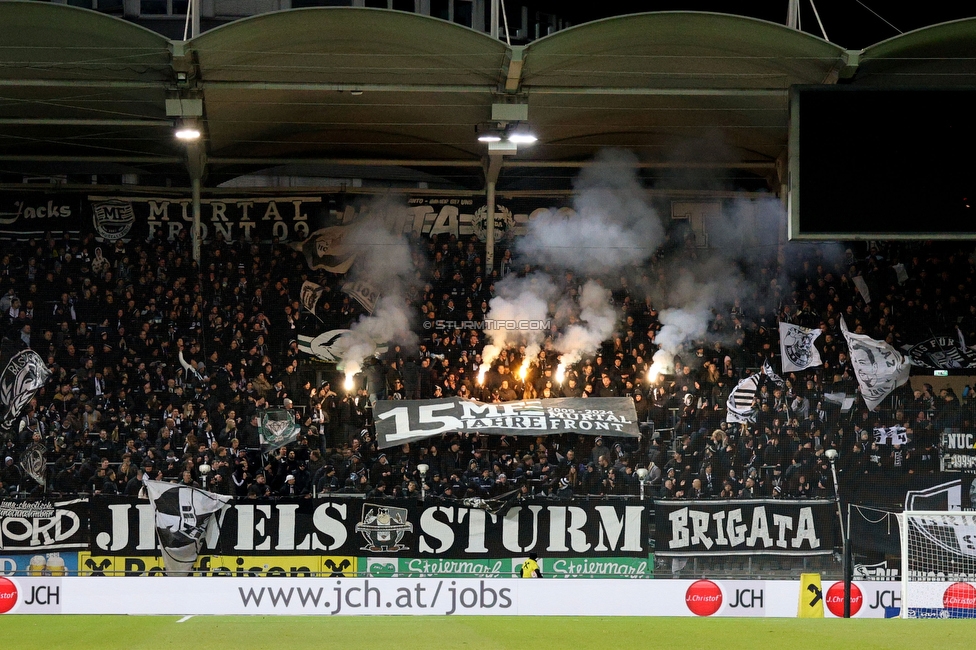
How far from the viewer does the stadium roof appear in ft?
45.1

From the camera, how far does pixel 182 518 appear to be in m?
15.4

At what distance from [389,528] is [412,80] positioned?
19.7 ft

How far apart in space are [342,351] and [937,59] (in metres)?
9.65

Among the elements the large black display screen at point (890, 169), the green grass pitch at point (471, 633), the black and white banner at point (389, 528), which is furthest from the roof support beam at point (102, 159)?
the green grass pitch at point (471, 633)

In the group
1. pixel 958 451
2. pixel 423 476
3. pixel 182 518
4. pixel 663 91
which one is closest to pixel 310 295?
pixel 423 476

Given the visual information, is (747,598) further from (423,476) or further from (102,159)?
(102,159)

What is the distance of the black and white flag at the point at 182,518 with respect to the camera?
600 inches

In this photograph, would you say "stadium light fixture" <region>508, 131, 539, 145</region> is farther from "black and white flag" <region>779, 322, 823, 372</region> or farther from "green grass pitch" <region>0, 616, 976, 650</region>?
"green grass pitch" <region>0, 616, 976, 650</region>

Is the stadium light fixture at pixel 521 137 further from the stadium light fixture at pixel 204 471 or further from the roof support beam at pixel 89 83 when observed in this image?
the stadium light fixture at pixel 204 471

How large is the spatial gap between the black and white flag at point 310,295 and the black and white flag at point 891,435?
8993 millimetres

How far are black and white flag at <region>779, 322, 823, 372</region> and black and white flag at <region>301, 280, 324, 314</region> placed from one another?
7440 mm

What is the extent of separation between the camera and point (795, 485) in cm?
1675

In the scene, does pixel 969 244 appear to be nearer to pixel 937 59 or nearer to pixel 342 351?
pixel 937 59

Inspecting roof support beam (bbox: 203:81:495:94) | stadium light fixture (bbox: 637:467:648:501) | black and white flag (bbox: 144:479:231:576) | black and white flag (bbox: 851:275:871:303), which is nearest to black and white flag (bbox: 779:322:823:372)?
black and white flag (bbox: 851:275:871:303)
